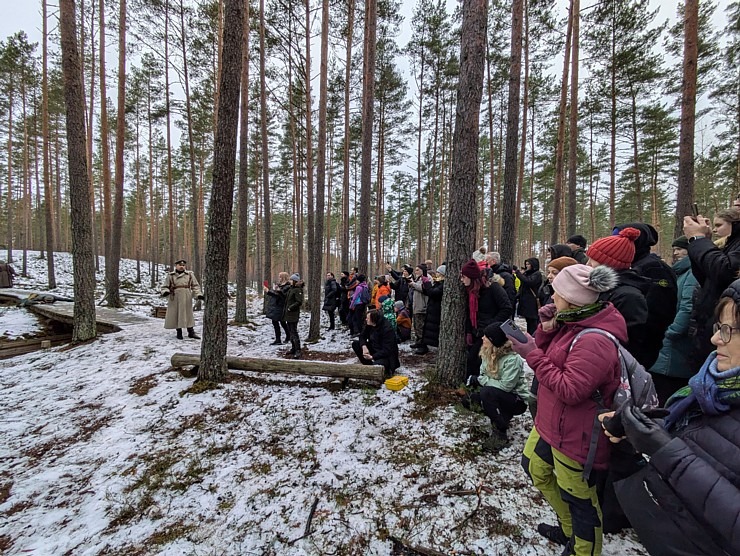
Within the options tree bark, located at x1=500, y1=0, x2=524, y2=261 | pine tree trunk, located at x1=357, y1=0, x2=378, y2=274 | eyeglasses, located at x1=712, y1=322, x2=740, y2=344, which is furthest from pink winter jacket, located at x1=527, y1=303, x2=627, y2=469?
pine tree trunk, located at x1=357, y1=0, x2=378, y2=274

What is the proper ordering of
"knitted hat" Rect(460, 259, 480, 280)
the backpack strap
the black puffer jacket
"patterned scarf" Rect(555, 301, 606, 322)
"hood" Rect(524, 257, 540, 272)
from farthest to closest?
1. "hood" Rect(524, 257, 540, 272)
2. "knitted hat" Rect(460, 259, 480, 280)
3. the black puffer jacket
4. "patterned scarf" Rect(555, 301, 606, 322)
5. the backpack strap

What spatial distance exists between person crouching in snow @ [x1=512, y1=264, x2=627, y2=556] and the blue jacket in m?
1.51

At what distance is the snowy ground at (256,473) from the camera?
8.51 feet

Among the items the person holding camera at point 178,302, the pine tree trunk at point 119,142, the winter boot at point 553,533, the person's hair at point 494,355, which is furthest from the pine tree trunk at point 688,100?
the pine tree trunk at point 119,142

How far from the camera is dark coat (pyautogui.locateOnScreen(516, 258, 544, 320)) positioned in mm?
6363

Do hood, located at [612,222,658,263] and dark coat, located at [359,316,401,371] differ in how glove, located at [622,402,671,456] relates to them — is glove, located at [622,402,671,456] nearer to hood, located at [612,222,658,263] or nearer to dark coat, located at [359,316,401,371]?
hood, located at [612,222,658,263]

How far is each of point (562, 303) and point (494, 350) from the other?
156 centimetres

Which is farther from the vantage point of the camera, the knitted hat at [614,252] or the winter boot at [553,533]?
the knitted hat at [614,252]

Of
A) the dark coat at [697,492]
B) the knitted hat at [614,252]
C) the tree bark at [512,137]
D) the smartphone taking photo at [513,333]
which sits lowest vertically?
the dark coat at [697,492]

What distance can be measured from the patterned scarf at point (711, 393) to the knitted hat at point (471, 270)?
276cm

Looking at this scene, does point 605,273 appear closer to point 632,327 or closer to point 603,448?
point 603,448

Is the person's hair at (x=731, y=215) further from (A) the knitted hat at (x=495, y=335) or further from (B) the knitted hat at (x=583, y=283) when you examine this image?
(A) the knitted hat at (x=495, y=335)

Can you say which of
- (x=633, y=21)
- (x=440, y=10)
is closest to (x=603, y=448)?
(x=633, y=21)

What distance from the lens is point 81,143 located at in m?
7.34
